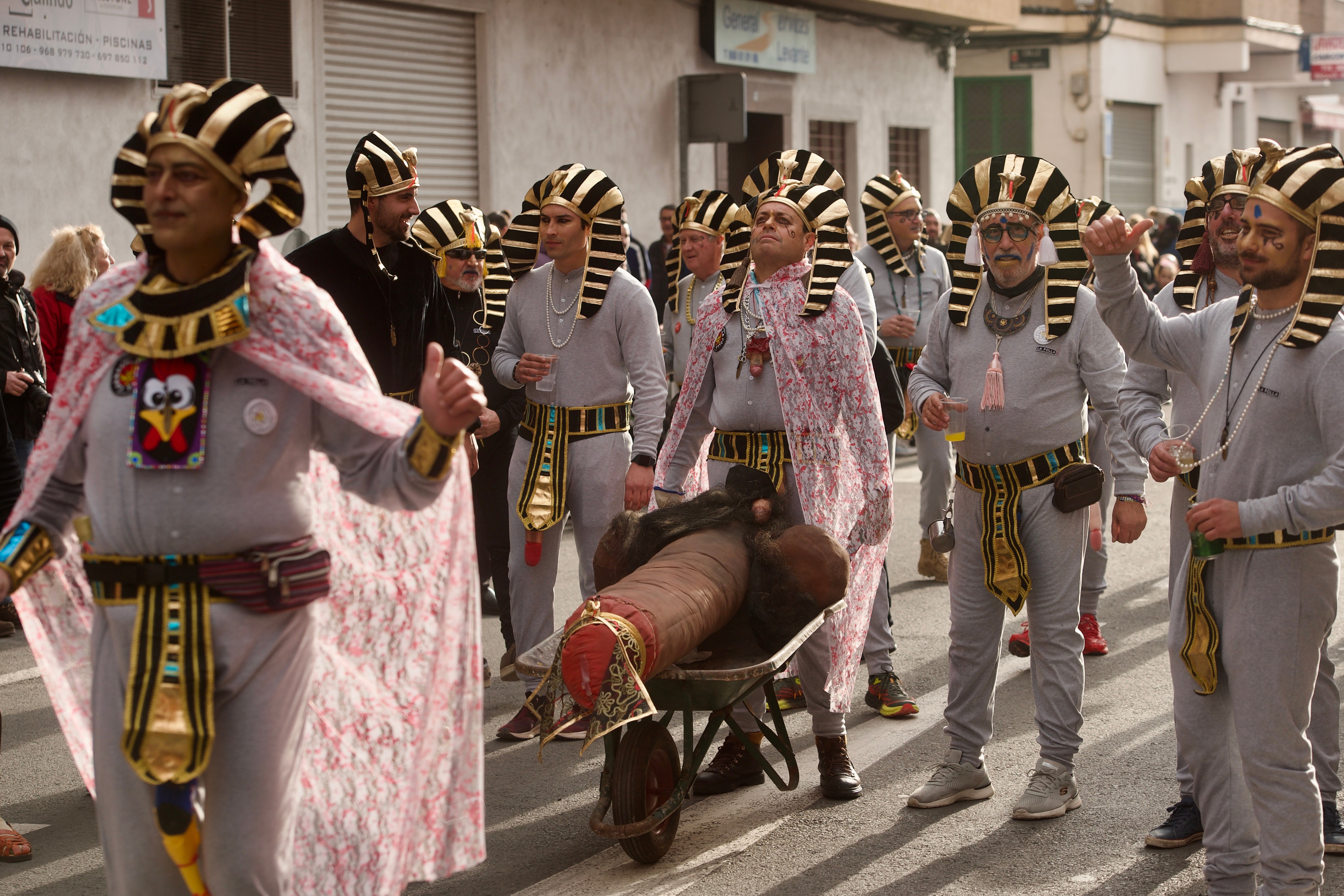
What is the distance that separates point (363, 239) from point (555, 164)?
11.1m

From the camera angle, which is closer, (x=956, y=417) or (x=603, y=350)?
(x=956, y=417)

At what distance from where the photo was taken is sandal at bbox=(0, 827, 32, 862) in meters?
5.18

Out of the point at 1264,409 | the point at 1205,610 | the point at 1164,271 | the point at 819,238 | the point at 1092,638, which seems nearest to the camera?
the point at 1264,409

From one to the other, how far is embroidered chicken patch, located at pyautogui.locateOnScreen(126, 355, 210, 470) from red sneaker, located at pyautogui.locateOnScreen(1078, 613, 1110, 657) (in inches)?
211

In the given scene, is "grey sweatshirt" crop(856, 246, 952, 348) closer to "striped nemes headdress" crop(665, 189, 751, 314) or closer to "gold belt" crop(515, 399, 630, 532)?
"striped nemes headdress" crop(665, 189, 751, 314)

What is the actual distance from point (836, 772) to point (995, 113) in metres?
25.7

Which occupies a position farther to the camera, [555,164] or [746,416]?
[555,164]

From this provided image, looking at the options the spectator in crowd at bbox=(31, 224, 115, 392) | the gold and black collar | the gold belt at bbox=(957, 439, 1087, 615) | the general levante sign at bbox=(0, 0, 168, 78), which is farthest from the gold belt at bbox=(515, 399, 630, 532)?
the general levante sign at bbox=(0, 0, 168, 78)

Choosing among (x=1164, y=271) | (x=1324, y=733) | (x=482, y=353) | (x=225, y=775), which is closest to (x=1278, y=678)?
(x=1324, y=733)

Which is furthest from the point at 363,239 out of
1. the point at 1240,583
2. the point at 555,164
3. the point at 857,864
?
the point at 555,164

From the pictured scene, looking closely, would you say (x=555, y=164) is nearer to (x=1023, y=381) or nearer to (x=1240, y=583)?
(x=1023, y=381)

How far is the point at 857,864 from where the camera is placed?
5.11 meters

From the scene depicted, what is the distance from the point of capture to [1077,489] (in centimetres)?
552

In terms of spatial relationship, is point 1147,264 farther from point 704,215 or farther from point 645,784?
point 645,784
